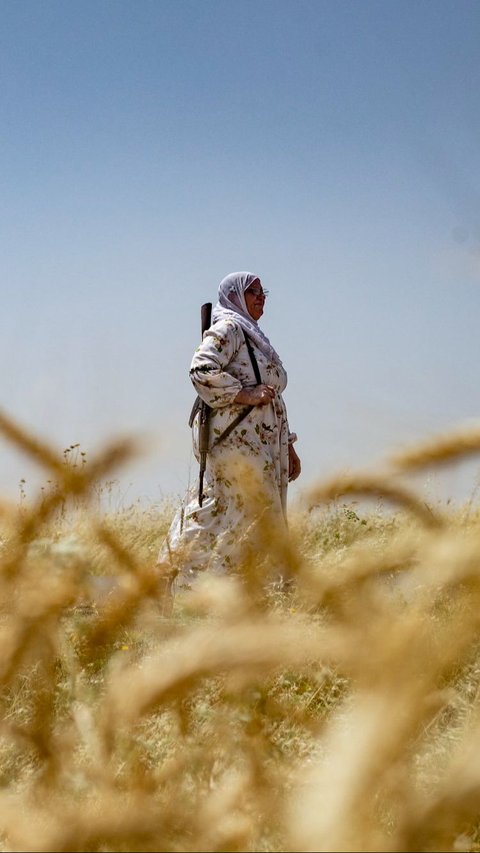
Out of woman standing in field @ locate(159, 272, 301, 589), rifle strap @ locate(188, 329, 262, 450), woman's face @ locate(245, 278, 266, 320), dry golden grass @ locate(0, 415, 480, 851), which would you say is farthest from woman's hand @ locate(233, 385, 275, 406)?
dry golden grass @ locate(0, 415, 480, 851)

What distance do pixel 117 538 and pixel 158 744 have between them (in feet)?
3.14

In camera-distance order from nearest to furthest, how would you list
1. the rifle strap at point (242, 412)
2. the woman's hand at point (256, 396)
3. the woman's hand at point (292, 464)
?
1. the woman's hand at point (256, 396)
2. the rifle strap at point (242, 412)
3. the woman's hand at point (292, 464)

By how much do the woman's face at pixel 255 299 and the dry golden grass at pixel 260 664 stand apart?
414 cm

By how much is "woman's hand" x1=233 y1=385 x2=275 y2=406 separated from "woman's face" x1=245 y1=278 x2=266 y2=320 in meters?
0.60

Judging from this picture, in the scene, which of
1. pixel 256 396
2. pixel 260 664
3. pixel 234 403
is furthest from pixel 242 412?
pixel 260 664

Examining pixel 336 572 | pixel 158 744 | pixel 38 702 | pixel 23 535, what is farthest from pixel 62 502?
pixel 158 744

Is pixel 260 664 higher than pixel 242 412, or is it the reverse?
pixel 242 412

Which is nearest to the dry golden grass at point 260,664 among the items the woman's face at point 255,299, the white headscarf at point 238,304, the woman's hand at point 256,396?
the woman's hand at point 256,396

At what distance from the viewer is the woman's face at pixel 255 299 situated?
5.09 meters

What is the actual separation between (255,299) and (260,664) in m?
4.62

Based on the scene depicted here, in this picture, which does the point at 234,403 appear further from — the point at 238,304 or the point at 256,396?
the point at 238,304

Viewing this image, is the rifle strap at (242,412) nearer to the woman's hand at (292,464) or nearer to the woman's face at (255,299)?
the woman's face at (255,299)

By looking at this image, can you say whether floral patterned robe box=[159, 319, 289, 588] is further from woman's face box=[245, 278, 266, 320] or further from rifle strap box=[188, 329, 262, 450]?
woman's face box=[245, 278, 266, 320]

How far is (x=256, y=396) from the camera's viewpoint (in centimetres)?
468
